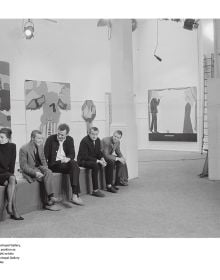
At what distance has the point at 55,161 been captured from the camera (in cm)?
538

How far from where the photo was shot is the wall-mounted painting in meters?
12.2

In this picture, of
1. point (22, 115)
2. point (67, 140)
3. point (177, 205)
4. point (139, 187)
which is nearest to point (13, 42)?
point (22, 115)

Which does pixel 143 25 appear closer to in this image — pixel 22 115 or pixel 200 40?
pixel 200 40

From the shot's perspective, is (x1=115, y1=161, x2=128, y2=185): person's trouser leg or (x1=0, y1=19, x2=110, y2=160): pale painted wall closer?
(x1=115, y1=161, x2=128, y2=185): person's trouser leg

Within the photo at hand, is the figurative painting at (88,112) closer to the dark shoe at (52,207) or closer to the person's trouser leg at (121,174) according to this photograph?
the person's trouser leg at (121,174)

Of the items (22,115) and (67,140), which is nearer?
(67,140)

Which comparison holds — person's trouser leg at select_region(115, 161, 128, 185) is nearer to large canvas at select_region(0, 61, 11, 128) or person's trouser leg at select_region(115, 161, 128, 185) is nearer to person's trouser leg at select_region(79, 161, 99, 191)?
person's trouser leg at select_region(79, 161, 99, 191)

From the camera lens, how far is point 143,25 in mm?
13266

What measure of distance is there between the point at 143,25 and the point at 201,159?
5719 mm

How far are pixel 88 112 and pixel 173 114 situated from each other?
344 cm

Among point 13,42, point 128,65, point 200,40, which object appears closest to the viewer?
point 128,65

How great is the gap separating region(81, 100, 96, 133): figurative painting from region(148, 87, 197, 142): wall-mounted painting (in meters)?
3.02

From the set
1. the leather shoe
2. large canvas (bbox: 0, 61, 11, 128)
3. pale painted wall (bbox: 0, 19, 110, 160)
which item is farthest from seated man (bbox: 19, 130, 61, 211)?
pale painted wall (bbox: 0, 19, 110, 160)

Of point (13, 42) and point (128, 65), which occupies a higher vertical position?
point (13, 42)
